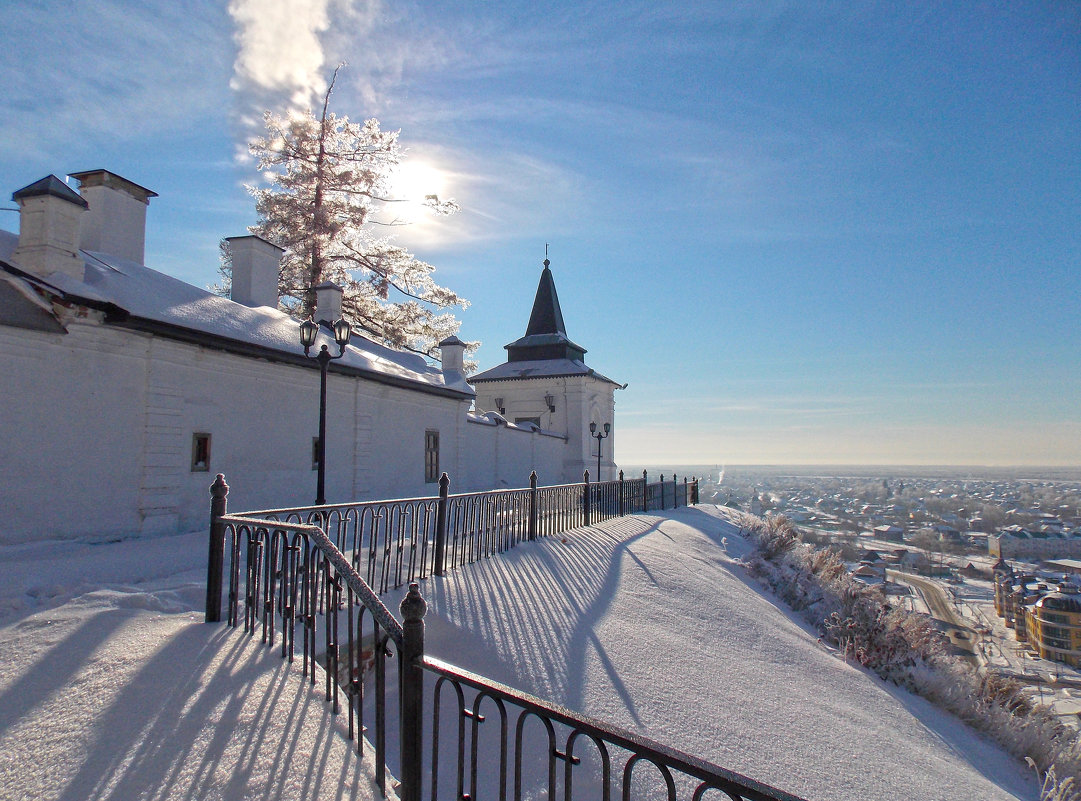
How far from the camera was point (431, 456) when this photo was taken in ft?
53.5

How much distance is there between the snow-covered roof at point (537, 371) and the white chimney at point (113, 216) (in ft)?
68.2

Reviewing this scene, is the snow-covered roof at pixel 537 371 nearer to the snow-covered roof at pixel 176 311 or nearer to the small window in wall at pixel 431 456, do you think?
the small window in wall at pixel 431 456

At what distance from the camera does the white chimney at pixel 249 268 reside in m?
13.8

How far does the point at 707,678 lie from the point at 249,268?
13261 millimetres

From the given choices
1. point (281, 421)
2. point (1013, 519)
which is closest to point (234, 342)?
point (281, 421)

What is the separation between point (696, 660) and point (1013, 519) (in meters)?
80.7

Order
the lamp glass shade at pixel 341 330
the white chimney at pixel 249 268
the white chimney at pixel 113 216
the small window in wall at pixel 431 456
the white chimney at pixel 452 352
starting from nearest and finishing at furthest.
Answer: the lamp glass shade at pixel 341 330 → the white chimney at pixel 113 216 → the white chimney at pixel 249 268 → the small window in wall at pixel 431 456 → the white chimney at pixel 452 352

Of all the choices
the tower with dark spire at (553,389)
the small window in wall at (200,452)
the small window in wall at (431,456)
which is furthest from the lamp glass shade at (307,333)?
the tower with dark spire at (553,389)

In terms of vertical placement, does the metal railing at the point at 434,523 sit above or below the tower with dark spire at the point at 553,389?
below

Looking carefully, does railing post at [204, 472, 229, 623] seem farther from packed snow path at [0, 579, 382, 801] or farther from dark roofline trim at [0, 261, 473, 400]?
→ dark roofline trim at [0, 261, 473, 400]

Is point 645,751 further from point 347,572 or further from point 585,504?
point 585,504

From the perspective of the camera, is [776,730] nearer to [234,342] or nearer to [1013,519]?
[234,342]

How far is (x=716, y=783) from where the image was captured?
1.60 m

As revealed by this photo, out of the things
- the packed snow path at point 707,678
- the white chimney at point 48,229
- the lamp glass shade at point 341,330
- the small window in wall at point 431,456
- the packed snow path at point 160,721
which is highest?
the white chimney at point 48,229
